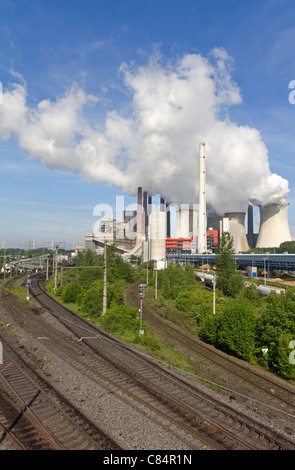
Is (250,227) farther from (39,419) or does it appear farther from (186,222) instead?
(39,419)

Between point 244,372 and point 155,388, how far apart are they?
5.59m

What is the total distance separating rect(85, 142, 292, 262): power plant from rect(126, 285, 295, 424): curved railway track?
4554 cm

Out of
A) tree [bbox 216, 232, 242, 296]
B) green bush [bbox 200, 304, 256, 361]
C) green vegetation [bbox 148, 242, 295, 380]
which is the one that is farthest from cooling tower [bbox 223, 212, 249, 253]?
green bush [bbox 200, 304, 256, 361]

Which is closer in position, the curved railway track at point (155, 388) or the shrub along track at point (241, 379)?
the curved railway track at point (155, 388)

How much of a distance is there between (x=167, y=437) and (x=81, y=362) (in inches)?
256

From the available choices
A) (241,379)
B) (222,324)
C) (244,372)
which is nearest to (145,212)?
(222,324)

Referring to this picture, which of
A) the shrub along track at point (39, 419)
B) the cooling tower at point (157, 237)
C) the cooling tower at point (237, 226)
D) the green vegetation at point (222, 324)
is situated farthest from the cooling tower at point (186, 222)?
the shrub along track at point (39, 419)

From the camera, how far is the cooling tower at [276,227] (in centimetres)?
8150

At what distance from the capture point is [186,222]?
402 ft

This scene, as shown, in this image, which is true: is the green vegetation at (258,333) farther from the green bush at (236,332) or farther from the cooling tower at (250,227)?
the cooling tower at (250,227)

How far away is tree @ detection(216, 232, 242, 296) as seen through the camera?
120 feet

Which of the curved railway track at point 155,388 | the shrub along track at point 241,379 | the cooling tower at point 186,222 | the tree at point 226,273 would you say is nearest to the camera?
the curved railway track at point 155,388

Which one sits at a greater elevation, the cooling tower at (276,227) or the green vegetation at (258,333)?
the cooling tower at (276,227)

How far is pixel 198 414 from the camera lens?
964cm
